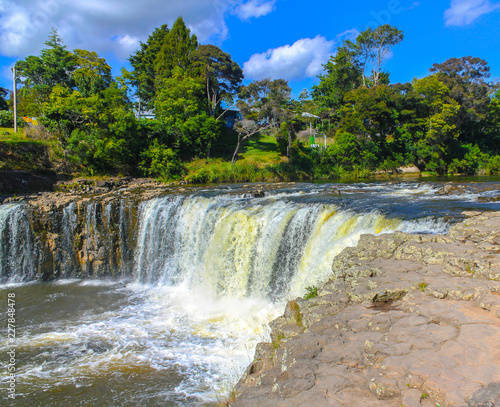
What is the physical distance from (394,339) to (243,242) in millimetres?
7055

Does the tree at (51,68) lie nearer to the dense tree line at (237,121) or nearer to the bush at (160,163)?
the dense tree line at (237,121)

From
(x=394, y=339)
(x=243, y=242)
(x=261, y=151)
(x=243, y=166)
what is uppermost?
(x=261, y=151)

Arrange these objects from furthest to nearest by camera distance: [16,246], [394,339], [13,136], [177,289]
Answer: [13,136] → [16,246] → [177,289] → [394,339]

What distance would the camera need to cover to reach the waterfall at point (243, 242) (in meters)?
8.69

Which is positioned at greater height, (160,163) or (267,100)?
(267,100)

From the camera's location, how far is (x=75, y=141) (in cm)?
2403

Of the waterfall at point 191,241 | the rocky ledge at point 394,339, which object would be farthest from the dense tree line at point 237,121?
the rocky ledge at point 394,339

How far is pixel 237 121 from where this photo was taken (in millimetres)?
30969

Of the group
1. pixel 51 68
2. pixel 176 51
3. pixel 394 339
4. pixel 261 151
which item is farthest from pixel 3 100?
pixel 394 339

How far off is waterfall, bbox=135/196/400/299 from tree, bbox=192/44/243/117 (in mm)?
23231

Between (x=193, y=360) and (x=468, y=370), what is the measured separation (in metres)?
5.05

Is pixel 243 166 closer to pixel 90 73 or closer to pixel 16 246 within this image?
pixel 90 73

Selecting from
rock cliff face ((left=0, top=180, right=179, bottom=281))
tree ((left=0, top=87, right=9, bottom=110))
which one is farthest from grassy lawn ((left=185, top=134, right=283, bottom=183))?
tree ((left=0, top=87, right=9, bottom=110))

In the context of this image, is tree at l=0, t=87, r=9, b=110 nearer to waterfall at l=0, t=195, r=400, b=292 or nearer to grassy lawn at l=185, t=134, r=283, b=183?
grassy lawn at l=185, t=134, r=283, b=183
